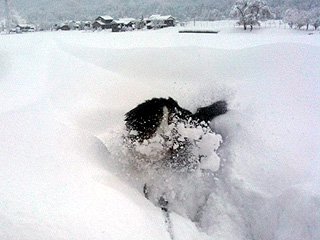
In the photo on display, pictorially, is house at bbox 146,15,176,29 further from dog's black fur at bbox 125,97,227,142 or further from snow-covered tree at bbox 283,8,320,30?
dog's black fur at bbox 125,97,227,142

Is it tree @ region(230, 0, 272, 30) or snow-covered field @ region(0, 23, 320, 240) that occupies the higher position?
tree @ region(230, 0, 272, 30)

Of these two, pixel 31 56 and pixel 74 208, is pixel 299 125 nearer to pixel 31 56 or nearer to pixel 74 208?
pixel 74 208

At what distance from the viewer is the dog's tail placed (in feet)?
34.3

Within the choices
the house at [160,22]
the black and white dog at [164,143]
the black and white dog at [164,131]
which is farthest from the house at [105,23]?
the black and white dog at [164,143]

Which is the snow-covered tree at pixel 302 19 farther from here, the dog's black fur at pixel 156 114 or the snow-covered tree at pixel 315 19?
the dog's black fur at pixel 156 114

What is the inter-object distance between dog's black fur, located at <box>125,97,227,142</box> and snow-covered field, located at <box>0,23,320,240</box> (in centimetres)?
41

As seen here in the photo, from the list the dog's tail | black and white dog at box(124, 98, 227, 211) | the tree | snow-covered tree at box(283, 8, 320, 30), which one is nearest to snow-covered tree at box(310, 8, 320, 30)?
snow-covered tree at box(283, 8, 320, 30)

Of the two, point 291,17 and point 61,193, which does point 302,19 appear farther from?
point 61,193

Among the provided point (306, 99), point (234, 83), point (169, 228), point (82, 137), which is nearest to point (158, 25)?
point (234, 83)

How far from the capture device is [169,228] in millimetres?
5688

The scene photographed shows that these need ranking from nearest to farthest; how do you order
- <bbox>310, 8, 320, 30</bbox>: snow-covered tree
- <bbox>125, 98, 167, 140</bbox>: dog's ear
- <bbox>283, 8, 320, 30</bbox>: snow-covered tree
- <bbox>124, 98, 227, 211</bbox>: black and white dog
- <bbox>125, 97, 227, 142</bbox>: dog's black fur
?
<bbox>124, 98, 227, 211</bbox>: black and white dog
<bbox>125, 98, 167, 140</bbox>: dog's ear
<bbox>125, 97, 227, 142</bbox>: dog's black fur
<bbox>310, 8, 320, 30</bbox>: snow-covered tree
<bbox>283, 8, 320, 30</bbox>: snow-covered tree

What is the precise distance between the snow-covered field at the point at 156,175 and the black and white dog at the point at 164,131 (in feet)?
1.55

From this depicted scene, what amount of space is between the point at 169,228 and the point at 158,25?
94.1 feet

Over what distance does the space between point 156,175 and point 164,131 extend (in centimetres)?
147
